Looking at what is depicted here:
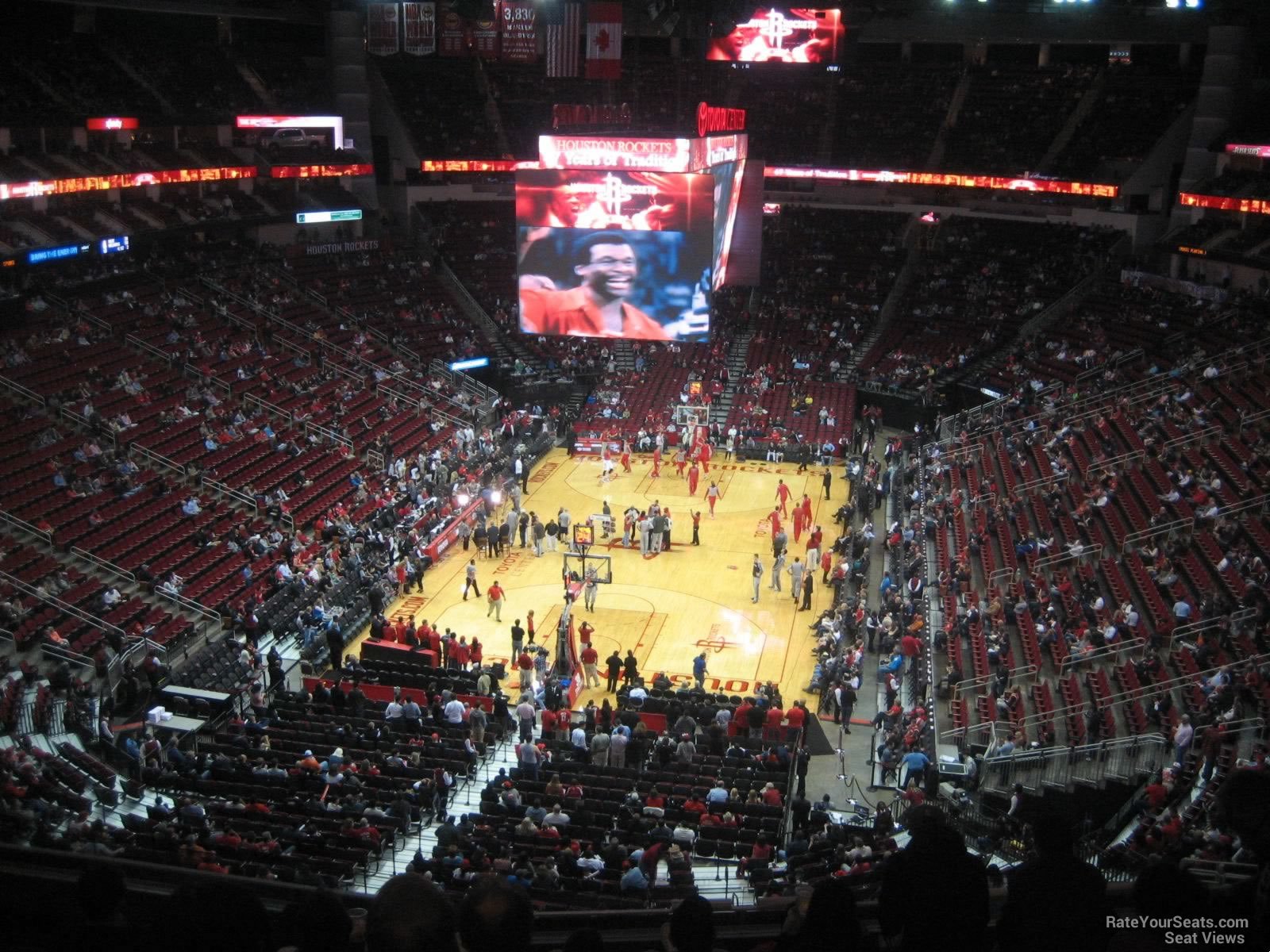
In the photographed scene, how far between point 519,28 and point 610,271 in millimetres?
13688

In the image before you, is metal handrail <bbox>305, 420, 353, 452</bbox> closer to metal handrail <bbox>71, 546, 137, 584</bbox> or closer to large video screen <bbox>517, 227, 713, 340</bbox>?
large video screen <bbox>517, 227, 713, 340</bbox>

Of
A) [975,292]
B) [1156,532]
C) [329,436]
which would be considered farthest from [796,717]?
[975,292]

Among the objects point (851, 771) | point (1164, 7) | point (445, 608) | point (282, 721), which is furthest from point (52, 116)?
point (1164, 7)

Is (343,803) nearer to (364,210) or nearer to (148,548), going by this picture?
(148,548)

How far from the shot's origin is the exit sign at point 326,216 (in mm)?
43531

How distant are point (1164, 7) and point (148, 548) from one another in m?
38.8

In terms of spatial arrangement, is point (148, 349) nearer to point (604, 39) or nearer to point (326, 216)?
point (326, 216)

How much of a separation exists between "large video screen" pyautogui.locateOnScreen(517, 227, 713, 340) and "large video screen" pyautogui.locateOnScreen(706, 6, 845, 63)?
717 inches

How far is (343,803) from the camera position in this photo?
1598 cm

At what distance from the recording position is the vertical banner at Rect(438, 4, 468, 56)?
Answer: 135 feet

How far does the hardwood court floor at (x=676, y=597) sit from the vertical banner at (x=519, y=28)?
589 inches

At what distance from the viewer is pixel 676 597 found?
2720 centimetres

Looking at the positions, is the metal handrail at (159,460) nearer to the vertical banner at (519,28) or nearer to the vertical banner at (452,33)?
the vertical banner at (519,28)

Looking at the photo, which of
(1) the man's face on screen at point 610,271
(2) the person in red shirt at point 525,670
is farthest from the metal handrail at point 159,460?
(2) the person in red shirt at point 525,670
